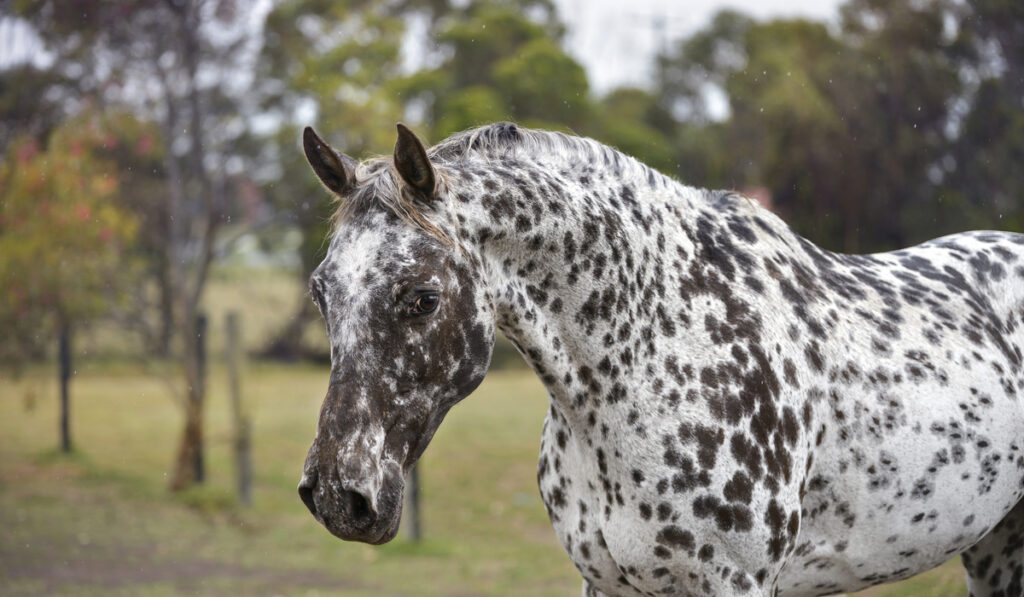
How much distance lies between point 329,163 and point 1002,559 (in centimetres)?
257

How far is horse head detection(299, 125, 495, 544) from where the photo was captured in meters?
1.94

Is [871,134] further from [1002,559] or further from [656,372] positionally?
[656,372]

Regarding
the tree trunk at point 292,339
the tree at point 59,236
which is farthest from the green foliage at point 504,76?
the tree trunk at point 292,339

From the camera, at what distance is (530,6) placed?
17312 millimetres

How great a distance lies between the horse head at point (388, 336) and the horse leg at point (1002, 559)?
203 centimetres

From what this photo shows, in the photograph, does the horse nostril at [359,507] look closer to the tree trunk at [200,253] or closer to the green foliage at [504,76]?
the tree trunk at [200,253]

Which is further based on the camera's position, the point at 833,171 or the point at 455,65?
the point at 455,65

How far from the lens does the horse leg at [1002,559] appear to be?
301 centimetres

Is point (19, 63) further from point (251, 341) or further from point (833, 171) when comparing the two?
point (251, 341)

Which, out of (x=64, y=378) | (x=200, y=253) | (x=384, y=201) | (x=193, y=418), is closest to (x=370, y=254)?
(x=384, y=201)

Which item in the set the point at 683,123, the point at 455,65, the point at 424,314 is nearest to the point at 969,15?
the point at 424,314

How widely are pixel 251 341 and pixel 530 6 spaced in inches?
351

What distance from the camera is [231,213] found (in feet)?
31.3

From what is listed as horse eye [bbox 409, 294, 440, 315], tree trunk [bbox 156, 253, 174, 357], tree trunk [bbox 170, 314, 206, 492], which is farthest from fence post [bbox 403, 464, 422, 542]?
horse eye [bbox 409, 294, 440, 315]
